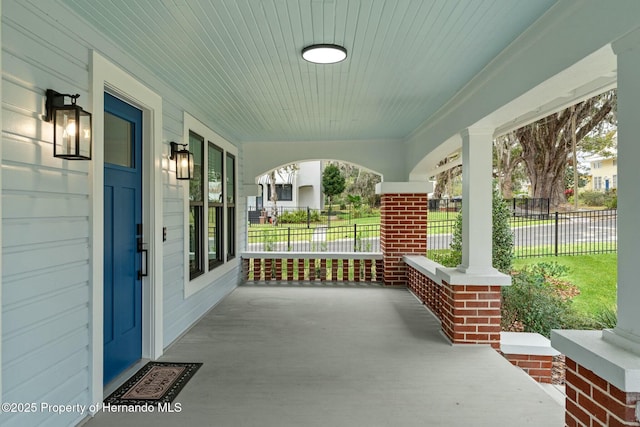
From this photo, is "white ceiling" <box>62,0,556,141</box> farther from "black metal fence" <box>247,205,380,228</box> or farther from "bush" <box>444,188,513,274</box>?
"black metal fence" <box>247,205,380,228</box>

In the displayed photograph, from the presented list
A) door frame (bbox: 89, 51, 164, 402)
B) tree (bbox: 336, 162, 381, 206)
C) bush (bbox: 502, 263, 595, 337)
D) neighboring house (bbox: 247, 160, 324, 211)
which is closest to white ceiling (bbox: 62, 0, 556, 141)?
door frame (bbox: 89, 51, 164, 402)

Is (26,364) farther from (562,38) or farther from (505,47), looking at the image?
(505,47)

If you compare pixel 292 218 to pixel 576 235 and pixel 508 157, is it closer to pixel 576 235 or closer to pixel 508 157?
pixel 508 157

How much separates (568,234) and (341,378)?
10.2 meters

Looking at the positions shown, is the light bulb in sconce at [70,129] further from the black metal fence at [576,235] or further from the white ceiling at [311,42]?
the black metal fence at [576,235]

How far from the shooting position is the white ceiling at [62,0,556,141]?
2230 mm

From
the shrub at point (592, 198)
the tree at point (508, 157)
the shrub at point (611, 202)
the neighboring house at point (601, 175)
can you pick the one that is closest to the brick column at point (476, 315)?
the shrub at point (611, 202)

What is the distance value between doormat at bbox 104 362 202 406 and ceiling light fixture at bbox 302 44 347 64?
2.67 metres

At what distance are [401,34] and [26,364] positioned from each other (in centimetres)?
291

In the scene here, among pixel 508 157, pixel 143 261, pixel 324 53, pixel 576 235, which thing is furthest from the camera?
pixel 508 157

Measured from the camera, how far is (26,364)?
1931 millimetres

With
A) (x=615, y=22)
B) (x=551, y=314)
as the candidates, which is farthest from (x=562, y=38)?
(x=551, y=314)

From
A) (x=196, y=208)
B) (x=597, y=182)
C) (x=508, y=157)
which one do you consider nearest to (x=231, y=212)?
(x=196, y=208)

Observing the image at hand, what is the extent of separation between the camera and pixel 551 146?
10.8 m
